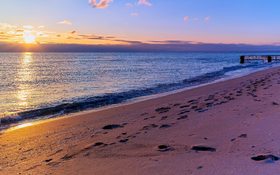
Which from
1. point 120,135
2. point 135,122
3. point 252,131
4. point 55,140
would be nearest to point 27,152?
point 55,140

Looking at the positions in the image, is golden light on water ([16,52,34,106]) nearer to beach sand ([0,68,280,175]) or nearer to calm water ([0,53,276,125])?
calm water ([0,53,276,125])

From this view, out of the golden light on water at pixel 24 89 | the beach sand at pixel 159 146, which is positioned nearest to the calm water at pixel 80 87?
the golden light on water at pixel 24 89

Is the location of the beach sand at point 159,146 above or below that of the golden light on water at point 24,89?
above

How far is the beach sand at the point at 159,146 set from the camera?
4.40 metres

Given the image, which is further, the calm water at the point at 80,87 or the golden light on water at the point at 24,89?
the golden light on water at the point at 24,89

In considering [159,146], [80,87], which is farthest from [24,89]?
[159,146]

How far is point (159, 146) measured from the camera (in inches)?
219

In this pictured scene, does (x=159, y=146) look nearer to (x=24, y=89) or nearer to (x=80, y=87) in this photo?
(x=80, y=87)

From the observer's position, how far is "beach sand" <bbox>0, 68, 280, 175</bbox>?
4402 millimetres

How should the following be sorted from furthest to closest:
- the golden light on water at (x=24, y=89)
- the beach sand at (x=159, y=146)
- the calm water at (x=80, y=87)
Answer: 1. the golden light on water at (x=24, y=89)
2. the calm water at (x=80, y=87)
3. the beach sand at (x=159, y=146)

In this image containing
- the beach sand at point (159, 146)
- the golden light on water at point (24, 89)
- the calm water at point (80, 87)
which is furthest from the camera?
the golden light on water at point (24, 89)

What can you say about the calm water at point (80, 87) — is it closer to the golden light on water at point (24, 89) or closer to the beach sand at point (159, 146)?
the golden light on water at point (24, 89)

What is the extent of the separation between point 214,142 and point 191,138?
1.72 feet

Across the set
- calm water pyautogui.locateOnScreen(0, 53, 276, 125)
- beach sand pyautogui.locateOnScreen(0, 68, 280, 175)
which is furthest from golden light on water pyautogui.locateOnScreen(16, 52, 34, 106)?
beach sand pyautogui.locateOnScreen(0, 68, 280, 175)
